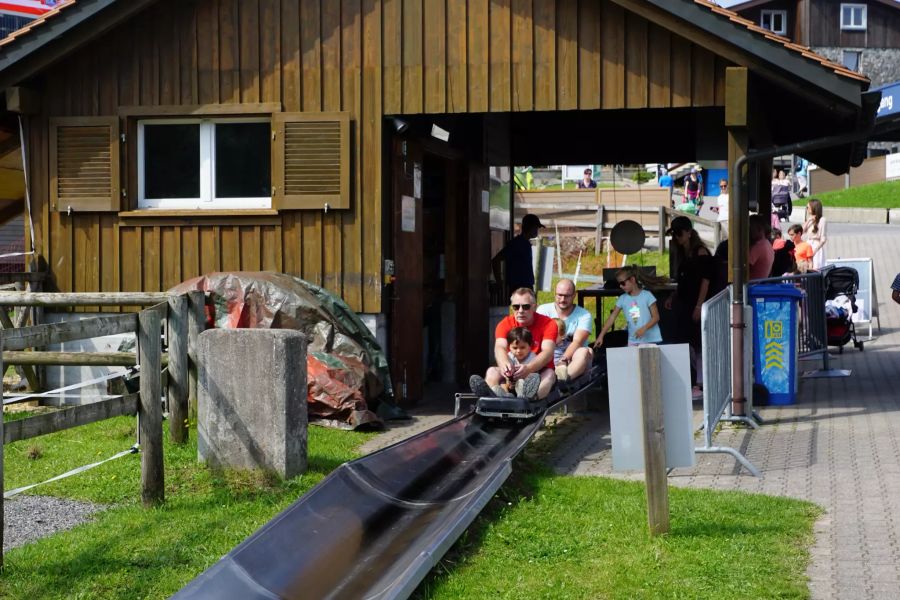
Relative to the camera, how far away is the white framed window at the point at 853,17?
62.3m

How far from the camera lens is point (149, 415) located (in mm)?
7766

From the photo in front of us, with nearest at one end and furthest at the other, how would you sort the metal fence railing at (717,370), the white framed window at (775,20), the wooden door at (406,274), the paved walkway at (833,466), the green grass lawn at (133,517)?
1. the green grass lawn at (133,517)
2. the paved walkway at (833,466)
3. the metal fence railing at (717,370)
4. the wooden door at (406,274)
5. the white framed window at (775,20)

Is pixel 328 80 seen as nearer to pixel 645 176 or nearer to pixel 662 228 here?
pixel 662 228

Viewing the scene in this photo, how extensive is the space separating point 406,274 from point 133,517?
614cm

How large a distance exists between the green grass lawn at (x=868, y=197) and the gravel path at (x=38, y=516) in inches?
1481

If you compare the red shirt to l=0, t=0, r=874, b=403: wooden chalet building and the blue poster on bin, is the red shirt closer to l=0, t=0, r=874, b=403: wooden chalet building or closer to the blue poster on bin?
l=0, t=0, r=874, b=403: wooden chalet building

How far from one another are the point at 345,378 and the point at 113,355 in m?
2.69

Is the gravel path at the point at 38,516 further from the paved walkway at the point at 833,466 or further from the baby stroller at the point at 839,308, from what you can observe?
the baby stroller at the point at 839,308

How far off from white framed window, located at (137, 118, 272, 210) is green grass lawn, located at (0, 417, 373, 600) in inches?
124

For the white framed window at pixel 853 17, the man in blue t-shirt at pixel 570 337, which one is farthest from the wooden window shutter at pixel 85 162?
the white framed window at pixel 853 17

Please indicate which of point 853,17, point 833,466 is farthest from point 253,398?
point 853,17

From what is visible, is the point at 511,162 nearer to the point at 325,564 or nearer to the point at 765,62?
the point at 765,62

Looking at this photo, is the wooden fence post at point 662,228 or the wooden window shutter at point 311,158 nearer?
the wooden window shutter at point 311,158

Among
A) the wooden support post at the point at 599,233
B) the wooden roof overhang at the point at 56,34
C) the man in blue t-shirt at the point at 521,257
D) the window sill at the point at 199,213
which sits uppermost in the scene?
the wooden roof overhang at the point at 56,34
